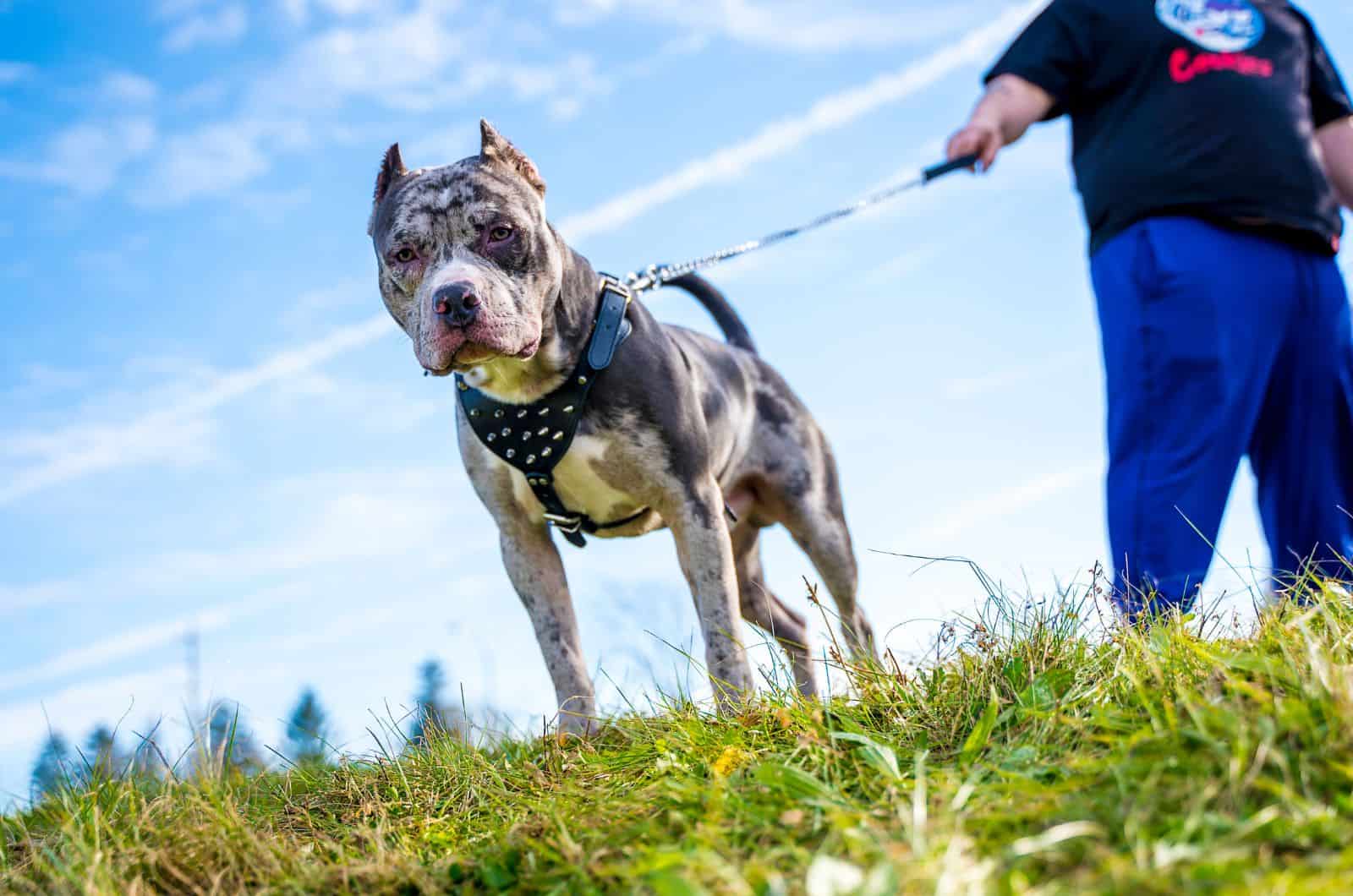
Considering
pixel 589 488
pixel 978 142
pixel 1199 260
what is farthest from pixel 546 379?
pixel 1199 260

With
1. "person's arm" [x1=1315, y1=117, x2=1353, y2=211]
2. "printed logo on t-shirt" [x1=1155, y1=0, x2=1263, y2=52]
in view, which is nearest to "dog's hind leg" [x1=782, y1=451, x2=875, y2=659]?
"printed logo on t-shirt" [x1=1155, y1=0, x2=1263, y2=52]

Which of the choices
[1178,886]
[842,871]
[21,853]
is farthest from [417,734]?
[1178,886]

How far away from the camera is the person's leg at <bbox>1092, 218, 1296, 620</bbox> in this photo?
4059mm

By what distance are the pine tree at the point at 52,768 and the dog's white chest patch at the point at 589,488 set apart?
152 centimetres

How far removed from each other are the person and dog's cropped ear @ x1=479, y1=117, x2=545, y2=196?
1.61 metres

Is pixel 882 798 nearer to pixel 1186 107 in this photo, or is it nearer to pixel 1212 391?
pixel 1212 391

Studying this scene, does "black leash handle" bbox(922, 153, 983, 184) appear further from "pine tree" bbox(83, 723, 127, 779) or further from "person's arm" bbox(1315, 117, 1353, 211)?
"pine tree" bbox(83, 723, 127, 779)

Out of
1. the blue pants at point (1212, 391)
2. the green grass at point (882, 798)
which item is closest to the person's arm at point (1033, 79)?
the blue pants at point (1212, 391)

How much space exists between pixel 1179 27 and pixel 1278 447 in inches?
65.5

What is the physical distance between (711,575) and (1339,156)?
3203 mm

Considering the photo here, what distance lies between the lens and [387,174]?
3820 millimetres

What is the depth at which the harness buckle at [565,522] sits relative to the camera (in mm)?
A: 3900

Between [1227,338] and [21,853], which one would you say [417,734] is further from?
[1227,338]

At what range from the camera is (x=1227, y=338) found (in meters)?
4.11
